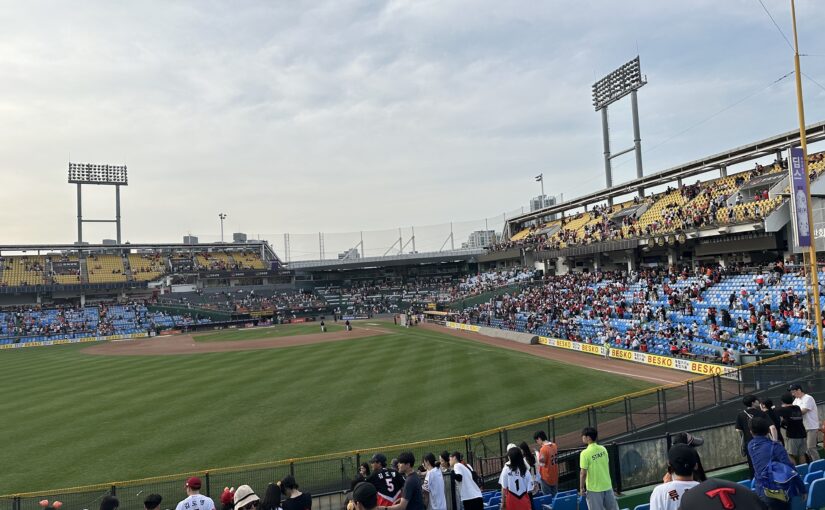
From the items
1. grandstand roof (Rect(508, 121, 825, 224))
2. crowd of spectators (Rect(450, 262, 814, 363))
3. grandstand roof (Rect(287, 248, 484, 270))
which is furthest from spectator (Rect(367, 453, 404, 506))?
grandstand roof (Rect(287, 248, 484, 270))

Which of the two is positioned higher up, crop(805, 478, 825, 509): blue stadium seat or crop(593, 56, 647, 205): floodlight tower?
crop(593, 56, 647, 205): floodlight tower

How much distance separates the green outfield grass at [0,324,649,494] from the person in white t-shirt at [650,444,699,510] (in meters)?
12.1

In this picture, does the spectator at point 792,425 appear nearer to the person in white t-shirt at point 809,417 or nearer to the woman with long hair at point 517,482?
the person in white t-shirt at point 809,417

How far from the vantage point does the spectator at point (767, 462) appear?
5770 mm

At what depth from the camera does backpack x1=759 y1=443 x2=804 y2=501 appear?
5727 millimetres

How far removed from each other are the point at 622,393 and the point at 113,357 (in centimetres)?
3659

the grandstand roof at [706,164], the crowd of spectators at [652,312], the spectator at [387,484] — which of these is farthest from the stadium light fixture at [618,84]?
the spectator at [387,484]

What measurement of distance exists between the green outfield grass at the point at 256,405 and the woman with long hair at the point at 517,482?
9.26 meters

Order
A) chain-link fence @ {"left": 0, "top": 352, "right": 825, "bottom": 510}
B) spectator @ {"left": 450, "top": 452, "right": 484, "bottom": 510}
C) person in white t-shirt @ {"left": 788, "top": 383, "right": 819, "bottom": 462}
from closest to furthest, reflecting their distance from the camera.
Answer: spectator @ {"left": 450, "top": 452, "right": 484, "bottom": 510}
person in white t-shirt @ {"left": 788, "top": 383, "right": 819, "bottom": 462}
chain-link fence @ {"left": 0, "top": 352, "right": 825, "bottom": 510}

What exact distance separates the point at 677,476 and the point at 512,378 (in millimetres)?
20276

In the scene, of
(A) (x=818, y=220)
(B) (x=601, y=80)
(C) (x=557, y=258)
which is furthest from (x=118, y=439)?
(B) (x=601, y=80)

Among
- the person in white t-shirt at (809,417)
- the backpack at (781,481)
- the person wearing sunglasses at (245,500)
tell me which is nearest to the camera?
the person wearing sunglasses at (245,500)

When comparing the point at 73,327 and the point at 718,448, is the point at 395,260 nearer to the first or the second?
the point at 73,327

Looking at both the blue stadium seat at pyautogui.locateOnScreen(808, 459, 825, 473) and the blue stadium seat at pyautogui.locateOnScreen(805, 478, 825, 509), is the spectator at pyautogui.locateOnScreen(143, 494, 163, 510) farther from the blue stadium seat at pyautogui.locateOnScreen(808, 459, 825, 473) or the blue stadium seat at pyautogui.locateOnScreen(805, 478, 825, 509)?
the blue stadium seat at pyautogui.locateOnScreen(808, 459, 825, 473)
